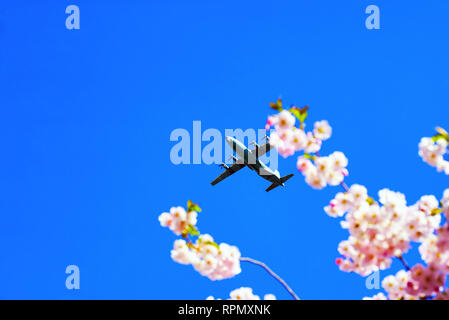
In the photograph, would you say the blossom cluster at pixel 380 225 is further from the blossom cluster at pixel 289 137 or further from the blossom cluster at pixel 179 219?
the blossom cluster at pixel 179 219

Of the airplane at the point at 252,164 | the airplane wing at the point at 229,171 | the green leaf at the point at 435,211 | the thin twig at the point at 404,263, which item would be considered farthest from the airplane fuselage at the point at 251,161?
the thin twig at the point at 404,263

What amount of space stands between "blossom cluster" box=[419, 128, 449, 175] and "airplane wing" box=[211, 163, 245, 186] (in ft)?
94.5

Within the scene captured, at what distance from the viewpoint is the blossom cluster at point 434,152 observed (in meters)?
5.80

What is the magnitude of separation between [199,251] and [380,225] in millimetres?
2420

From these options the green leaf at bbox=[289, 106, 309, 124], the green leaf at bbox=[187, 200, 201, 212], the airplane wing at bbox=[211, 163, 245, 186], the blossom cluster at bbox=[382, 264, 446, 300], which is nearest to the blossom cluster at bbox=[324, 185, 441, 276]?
the blossom cluster at bbox=[382, 264, 446, 300]

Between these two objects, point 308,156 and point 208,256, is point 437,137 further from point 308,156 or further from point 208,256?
point 208,256

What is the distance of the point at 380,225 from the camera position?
5.15 m

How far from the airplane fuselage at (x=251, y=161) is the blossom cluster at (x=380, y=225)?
25446 millimetres

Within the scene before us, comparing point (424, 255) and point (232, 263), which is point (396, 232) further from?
point (232, 263)

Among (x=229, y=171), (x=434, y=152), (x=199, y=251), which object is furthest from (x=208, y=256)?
(x=229, y=171)

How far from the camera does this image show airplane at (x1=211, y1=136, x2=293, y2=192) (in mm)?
31312

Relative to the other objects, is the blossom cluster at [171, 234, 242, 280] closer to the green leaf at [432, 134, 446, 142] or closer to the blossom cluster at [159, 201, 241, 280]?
the blossom cluster at [159, 201, 241, 280]

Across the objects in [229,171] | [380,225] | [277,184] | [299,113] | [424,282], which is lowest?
[424,282]
